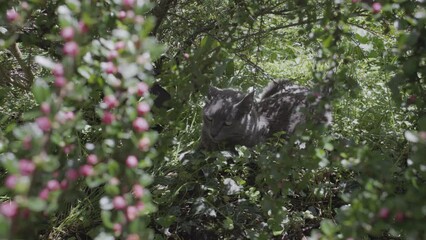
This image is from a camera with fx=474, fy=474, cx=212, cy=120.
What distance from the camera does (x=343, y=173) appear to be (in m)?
2.94

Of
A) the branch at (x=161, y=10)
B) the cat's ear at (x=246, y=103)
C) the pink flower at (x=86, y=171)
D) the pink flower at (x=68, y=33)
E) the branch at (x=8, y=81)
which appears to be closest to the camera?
the pink flower at (x=68, y=33)

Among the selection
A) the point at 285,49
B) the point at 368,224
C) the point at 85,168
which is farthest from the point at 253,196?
the point at 285,49

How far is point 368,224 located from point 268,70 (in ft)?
10.1

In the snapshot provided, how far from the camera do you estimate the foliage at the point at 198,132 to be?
3.82ft

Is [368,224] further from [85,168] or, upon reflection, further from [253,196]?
[253,196]

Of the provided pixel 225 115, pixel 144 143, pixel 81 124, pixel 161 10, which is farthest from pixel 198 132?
pixel 144 143

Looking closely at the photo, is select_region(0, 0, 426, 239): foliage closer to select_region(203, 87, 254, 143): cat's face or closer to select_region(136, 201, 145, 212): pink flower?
select_region(136, 201, 145, 212): pink flower

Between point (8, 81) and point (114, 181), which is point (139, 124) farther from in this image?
point (8, 81)

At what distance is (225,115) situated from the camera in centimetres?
307

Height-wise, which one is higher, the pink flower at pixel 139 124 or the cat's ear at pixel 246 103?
the pink flower at pixel 139 124

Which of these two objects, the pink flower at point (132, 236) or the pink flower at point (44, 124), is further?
the pink flower at point (132, 236)

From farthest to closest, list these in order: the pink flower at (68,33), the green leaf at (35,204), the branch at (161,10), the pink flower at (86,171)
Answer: the branch at (161,10) → the pink flower at (86,171) → the pink flower at (68,33) → the green leaf at (35,204)

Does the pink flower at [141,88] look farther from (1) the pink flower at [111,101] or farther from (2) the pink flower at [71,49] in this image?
(2) the pink flower at [71,49]

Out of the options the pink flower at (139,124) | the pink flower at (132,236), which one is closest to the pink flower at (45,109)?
the pink flower at (139,124)
